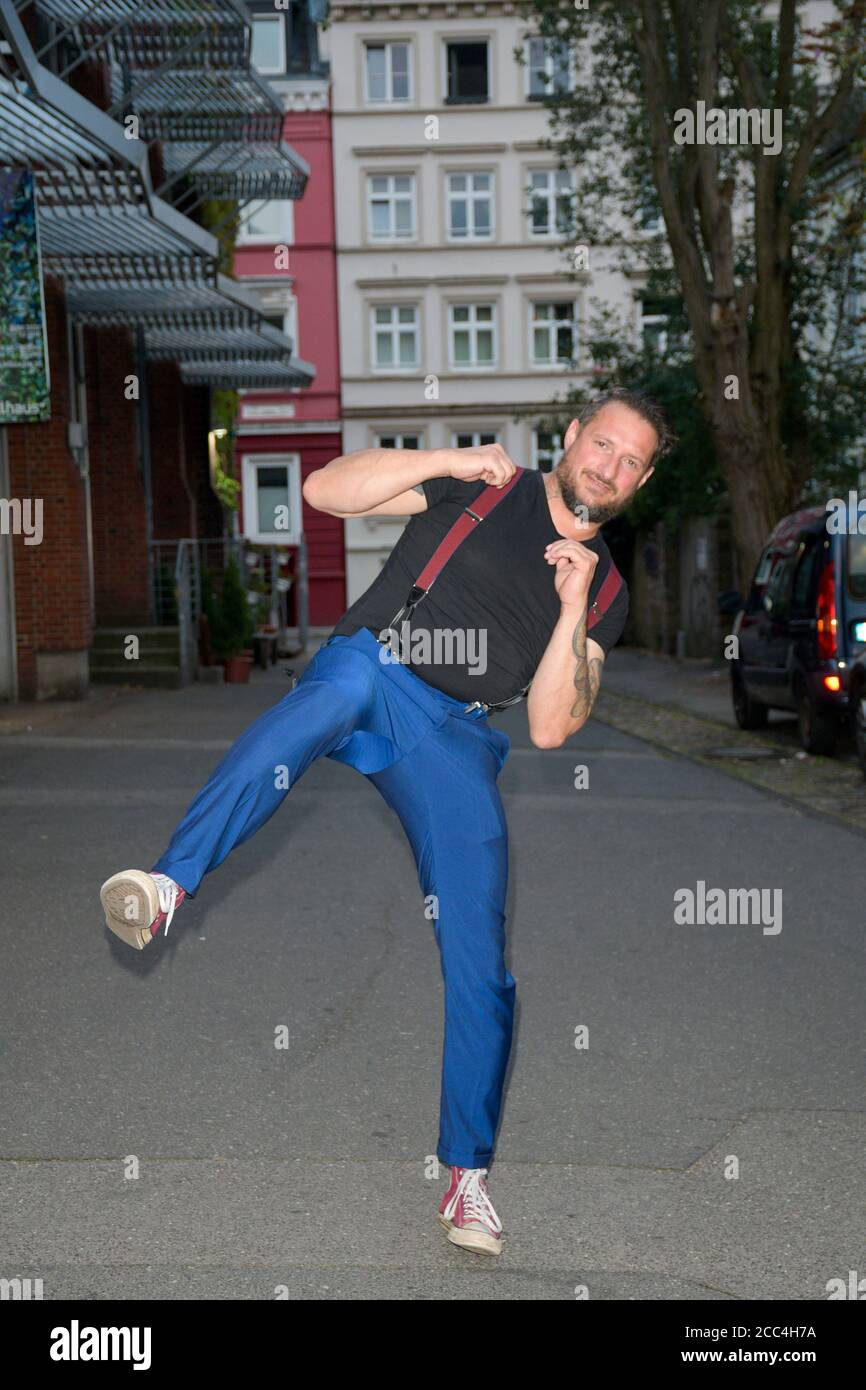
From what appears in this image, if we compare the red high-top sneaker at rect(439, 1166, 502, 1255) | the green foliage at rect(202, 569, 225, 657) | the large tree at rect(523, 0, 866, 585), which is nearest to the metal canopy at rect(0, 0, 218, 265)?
the green foliage at rect(202, 569, 225, 657)

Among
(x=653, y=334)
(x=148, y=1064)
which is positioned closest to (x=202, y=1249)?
(x=148, y=1064)

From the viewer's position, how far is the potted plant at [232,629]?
76.4ft

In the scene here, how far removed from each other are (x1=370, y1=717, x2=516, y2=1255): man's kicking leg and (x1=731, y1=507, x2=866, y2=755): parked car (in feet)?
30.4

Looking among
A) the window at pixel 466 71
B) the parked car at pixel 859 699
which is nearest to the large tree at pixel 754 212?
the parked car at pixel 859 699

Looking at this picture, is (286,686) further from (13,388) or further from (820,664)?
(820,664)

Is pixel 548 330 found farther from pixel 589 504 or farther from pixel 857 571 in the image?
pixel 589 504

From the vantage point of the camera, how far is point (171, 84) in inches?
811

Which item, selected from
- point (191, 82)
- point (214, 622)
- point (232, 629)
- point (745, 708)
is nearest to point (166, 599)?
point (214, 622)

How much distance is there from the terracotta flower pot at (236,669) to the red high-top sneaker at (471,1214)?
64.0ft

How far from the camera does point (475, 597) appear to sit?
3971 mm

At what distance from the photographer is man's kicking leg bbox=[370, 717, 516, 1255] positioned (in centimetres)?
389

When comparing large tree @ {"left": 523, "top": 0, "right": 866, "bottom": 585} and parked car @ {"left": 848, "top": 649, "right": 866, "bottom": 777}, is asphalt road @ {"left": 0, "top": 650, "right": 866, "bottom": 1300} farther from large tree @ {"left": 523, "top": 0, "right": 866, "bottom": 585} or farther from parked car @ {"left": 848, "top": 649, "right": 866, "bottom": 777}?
large tree @ {"left": 523, "top": 0, "right": 866, "bottom": 585}

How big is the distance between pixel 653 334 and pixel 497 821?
2796 cm

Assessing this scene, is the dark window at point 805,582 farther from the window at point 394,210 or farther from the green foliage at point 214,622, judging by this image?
the window at point 394,210
